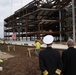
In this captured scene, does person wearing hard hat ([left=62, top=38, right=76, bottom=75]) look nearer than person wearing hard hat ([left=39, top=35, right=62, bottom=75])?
No

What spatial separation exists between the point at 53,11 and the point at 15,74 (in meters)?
65.3

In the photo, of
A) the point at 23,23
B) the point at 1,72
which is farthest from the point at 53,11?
the point at 1,72

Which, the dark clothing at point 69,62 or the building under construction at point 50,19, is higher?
the building under construction at point 50,19

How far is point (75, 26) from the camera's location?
65500mm

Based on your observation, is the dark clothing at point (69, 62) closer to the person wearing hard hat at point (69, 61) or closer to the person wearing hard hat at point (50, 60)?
the person wearing hard hat at point (69, 61)

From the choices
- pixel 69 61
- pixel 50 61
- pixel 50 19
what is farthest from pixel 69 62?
pixel 50 19

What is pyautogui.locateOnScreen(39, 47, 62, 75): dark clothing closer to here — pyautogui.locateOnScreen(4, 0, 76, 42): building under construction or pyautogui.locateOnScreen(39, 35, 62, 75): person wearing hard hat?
pyautogui.locateOnScreen(39, 35, 62, 75): person wearing hard hat

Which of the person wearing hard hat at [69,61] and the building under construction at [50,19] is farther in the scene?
the building under construction at [50,19]

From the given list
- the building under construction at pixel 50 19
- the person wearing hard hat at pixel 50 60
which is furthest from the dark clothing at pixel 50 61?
the building under construction at pixel 50 19

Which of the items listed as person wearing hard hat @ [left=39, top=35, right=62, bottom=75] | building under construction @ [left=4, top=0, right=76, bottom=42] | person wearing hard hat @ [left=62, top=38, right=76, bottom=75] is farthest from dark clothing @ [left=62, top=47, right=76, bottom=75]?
building under construction @ [left=4, top=0, right=76, bottom=42]

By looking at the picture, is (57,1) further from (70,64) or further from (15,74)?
(70,64)

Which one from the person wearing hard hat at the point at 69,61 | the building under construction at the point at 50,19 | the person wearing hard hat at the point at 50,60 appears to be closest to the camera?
the person wearing hard hat at the point at 50,60

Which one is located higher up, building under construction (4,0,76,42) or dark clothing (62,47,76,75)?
building under construction (4,0,76,42)

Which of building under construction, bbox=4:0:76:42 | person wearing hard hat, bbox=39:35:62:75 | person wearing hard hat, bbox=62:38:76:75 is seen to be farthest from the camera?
building under construction, bbox=4:0:76:42
